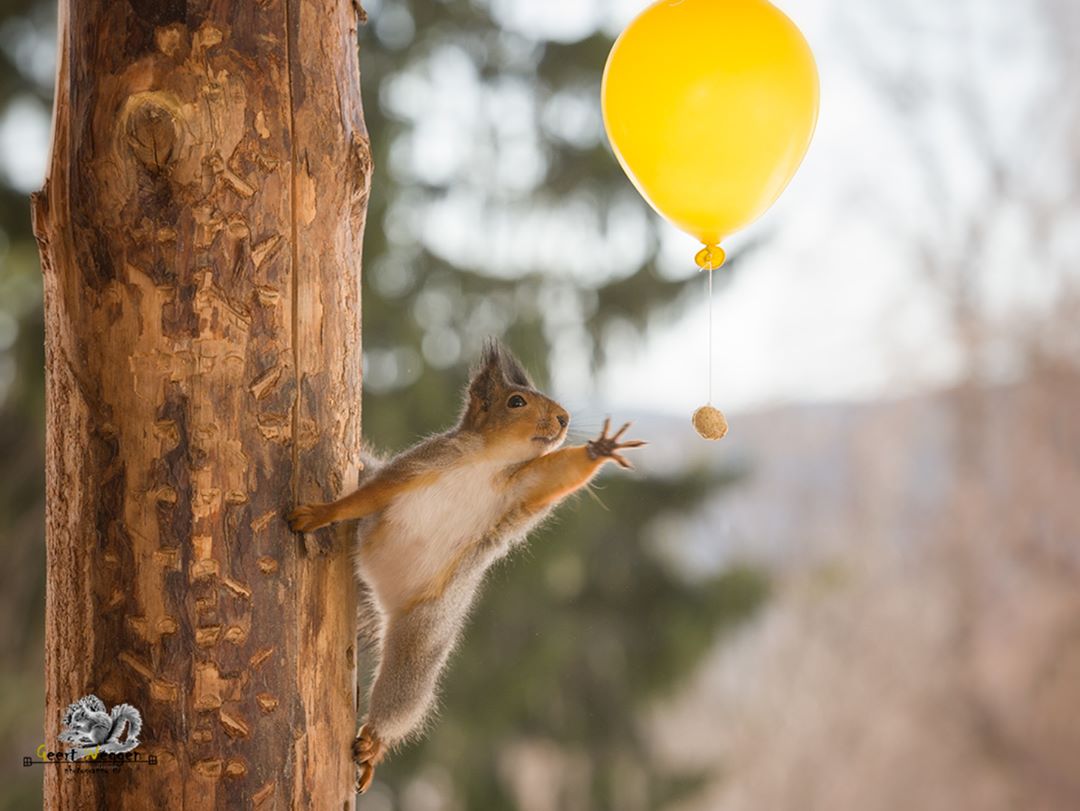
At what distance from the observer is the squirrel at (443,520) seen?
108 cm

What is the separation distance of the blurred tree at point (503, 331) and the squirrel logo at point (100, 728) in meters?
1.90

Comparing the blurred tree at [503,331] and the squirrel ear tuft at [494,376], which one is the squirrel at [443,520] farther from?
the blurred tree at [503,331]

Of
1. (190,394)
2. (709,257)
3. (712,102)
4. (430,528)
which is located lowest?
(430,528)

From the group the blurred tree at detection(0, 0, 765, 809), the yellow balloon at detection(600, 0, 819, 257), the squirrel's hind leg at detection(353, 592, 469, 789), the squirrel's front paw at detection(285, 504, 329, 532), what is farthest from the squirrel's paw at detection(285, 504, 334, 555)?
the blurred tree at detection(0, 0, 765, 809)

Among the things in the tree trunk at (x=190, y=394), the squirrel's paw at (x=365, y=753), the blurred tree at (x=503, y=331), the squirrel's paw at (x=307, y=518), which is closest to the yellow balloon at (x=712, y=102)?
the tree trunk at (x=190, y=394)

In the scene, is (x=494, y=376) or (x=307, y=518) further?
(x=494, y=376)

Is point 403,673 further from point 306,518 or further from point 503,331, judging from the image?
point 503,331

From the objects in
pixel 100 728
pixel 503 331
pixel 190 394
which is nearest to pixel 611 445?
pixel 190 394

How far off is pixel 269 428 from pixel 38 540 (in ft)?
7.81

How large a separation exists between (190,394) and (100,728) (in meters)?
0.32

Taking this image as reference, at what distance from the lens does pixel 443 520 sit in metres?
1.10

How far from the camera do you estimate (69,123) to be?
102cm

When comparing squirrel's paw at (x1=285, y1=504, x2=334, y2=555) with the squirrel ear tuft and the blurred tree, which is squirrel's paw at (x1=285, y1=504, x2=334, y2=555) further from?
the blurred tree

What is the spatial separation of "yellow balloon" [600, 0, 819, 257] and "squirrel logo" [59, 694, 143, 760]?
0.78 meters
